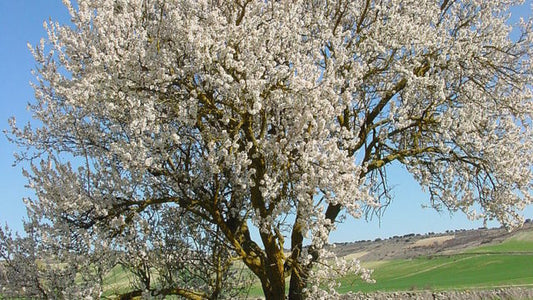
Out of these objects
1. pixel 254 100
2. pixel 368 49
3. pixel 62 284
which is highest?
pixel 368 49

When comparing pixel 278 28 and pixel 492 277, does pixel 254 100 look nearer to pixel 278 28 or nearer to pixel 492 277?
pixel 278 28

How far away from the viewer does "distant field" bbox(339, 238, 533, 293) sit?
31028mm

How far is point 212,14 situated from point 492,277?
2800 cm

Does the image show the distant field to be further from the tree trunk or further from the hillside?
the tree trunk

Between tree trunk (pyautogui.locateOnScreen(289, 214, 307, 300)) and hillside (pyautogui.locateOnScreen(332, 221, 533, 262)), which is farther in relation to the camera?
hillside (pyautogui.locateOnScreen(332, 221, 533, 262))

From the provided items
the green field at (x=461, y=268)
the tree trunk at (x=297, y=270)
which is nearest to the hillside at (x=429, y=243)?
the green field at (x=461, y=268)

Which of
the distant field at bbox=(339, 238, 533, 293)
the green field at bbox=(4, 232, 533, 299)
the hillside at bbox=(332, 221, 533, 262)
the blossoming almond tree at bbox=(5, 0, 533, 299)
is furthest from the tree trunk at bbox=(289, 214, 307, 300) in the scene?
the hillside at bbox=(332, 221, 533, 262)

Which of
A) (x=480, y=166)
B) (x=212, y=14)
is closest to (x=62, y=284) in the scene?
(x=212, y=14)

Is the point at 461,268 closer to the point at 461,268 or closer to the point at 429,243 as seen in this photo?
the point at 461,268

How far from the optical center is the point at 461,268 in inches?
Answer: 1427

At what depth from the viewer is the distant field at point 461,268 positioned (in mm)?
31028

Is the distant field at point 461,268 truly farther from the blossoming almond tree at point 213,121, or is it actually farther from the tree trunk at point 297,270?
the blossoming almond tree at point 213,121

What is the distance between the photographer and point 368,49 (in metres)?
12.8

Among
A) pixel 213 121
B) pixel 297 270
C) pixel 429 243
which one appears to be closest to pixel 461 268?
pixel 429 243
